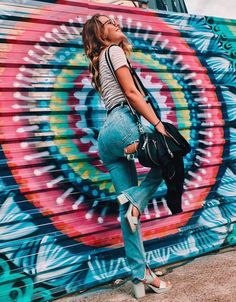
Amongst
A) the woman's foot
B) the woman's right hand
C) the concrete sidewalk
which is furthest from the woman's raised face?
the concrete sidewalk

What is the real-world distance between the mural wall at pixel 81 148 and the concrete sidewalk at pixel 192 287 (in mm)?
122

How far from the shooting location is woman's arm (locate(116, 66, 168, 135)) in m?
2.63

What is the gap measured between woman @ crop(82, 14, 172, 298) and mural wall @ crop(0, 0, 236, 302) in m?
0.42

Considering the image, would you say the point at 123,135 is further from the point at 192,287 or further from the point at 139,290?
the point at 192,287

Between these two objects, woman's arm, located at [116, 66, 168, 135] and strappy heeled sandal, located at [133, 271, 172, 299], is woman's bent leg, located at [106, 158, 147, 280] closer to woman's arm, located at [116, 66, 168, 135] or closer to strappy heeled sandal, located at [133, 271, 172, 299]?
strappy heeled sandal, located at [133, 271, 172, 299]

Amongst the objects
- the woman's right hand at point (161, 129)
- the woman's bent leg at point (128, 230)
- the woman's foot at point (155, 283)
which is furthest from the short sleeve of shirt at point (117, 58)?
the woman's foot at point (155, 283)

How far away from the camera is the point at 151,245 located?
3.46m

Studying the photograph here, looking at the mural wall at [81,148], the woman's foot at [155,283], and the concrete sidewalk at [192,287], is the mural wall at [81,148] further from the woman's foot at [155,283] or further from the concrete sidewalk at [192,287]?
the woman's foot at [155,283]

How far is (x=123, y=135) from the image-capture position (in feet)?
8.69

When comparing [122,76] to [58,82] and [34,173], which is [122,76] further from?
[34,173]

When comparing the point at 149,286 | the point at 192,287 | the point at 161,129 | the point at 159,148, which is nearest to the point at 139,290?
the point at 149,286

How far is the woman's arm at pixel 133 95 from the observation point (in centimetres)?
263

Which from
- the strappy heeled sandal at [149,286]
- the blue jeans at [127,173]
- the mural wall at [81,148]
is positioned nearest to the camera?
the blue jeans at [127,173]

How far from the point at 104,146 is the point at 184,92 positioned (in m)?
1.33
